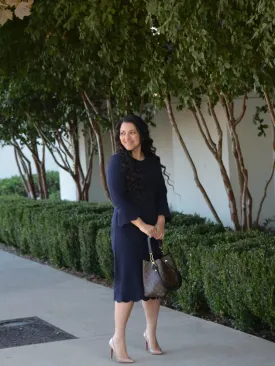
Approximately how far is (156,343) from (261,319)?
105 cm

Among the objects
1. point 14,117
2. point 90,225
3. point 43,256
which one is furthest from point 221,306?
point 14,117

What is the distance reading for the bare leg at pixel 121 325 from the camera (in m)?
6.17

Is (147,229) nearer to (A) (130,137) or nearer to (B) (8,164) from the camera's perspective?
(A) (130,137)

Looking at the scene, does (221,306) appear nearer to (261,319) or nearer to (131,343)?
(261,319)

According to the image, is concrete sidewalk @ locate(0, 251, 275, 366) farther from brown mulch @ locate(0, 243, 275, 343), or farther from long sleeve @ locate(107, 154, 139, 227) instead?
long sleeve @ locate(107, 154, 139, 227)

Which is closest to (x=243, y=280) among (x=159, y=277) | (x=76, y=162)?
(x=159, y=277)

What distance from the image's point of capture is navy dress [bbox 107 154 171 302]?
19.9ft

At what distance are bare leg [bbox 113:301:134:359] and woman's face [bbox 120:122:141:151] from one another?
3.89 feet

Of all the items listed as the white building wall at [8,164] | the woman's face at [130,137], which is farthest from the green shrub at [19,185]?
the woman's face at [130,137]

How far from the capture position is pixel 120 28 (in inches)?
358

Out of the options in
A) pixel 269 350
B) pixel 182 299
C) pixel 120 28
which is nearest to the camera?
pixel 269 350

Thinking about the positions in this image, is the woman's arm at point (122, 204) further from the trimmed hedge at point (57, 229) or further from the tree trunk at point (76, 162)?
the tree trunk at point (76, 162)

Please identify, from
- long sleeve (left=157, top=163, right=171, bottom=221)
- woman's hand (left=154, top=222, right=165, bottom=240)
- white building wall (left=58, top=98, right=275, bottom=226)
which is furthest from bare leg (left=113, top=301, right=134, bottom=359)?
white building wall (left=58, top=98, right=275, bottom=226)

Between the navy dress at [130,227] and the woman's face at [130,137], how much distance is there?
0.35ft
